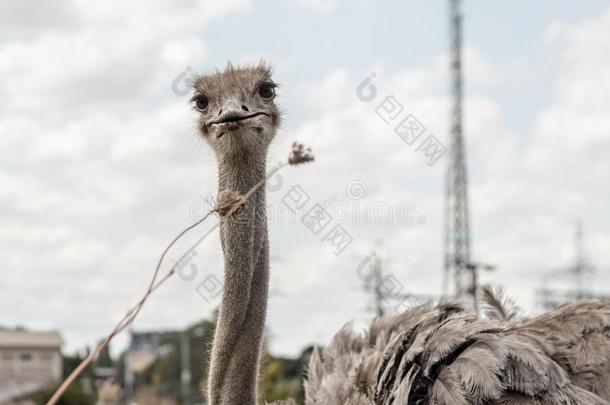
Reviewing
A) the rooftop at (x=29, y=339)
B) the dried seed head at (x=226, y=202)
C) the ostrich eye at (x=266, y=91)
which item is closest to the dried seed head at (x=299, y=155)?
the dried seed head at (x=226, y=202)

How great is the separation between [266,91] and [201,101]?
341 millimetres

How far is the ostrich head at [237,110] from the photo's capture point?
4941mm

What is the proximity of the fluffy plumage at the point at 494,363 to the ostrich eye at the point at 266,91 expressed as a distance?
1.54 m

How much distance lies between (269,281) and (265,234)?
0.78ft

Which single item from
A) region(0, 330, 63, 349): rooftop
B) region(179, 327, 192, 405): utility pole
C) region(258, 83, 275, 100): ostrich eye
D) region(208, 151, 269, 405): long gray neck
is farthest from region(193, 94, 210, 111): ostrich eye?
region(179, 327, 192, 405): utility pole

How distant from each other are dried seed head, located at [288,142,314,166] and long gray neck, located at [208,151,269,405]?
0.89 metres

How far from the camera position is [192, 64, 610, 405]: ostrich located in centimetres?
486

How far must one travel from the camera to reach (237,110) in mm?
4895

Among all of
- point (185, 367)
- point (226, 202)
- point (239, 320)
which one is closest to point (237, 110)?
point (239, 320)

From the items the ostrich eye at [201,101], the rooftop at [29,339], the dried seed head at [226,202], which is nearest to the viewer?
the dried seed head at [226,202]

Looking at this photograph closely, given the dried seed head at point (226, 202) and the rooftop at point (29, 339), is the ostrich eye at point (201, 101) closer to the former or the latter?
the dried seed head at point (226, 202)

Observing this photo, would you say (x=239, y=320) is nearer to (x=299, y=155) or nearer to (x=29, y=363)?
(x=299, y=155)

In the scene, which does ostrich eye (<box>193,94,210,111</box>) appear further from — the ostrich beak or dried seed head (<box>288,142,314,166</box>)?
dried seed head (<box>288,142,314,166</box>)

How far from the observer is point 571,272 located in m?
42.0
